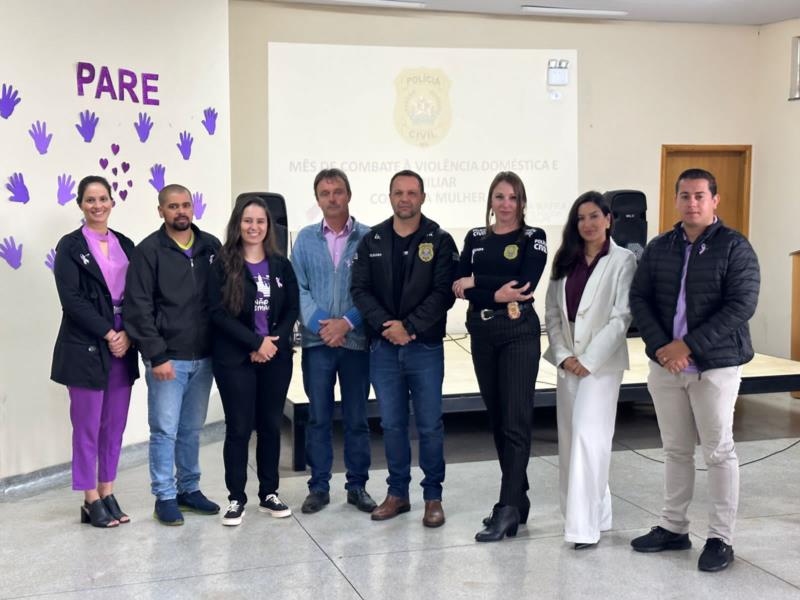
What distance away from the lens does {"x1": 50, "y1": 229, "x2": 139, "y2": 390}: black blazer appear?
391cm

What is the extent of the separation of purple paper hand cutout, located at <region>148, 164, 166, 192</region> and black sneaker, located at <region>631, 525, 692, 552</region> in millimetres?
3197

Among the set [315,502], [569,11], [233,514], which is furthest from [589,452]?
[569,11]

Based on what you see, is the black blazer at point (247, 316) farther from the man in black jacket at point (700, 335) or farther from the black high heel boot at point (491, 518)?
the man in black jacket at point (700, 335)

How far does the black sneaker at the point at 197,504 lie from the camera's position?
13.8ft

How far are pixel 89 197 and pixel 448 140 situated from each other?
15.7 ft

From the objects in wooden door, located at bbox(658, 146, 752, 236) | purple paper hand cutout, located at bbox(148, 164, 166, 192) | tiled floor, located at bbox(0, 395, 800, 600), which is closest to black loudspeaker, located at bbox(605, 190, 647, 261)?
wooden door, located at bbox(658, 146, 752, 236)

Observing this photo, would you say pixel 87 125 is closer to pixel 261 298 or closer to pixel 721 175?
pixel 261 298

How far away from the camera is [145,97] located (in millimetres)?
5203

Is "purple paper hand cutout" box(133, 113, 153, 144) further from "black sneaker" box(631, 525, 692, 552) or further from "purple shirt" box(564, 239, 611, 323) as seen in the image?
"black sneaker" box(631, 525, 692, 552)

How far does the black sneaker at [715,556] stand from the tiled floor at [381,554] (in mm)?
33

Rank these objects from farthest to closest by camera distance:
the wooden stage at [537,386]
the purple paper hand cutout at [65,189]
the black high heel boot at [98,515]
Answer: the wooden stage at [537,386], the purple paper hand cutout at [65,189], the black high heel boot at [98,515]

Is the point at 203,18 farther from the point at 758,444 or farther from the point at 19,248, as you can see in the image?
the point at 758,444

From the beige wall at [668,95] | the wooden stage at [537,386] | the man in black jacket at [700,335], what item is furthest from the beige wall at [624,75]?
the man in black jacket at [700,335]

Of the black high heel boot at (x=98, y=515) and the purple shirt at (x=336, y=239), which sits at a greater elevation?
the purple shirt at (x=336, y=239)
